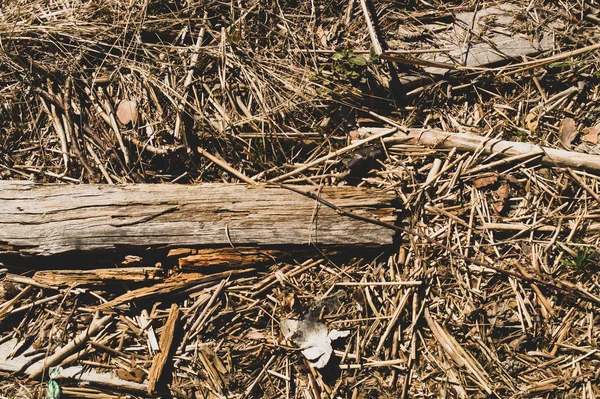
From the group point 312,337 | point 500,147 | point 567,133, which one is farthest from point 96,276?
point 567,133

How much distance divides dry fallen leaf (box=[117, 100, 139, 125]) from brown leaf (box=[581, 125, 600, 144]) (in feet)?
8.96

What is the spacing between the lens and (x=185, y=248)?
2732 millimetres

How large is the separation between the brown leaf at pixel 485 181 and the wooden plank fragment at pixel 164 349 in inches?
74.5

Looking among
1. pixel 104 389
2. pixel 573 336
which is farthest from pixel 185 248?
pixel 573 336

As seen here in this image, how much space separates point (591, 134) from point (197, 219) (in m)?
2.37

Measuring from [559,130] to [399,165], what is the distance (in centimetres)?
98

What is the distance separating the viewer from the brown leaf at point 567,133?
2879mm

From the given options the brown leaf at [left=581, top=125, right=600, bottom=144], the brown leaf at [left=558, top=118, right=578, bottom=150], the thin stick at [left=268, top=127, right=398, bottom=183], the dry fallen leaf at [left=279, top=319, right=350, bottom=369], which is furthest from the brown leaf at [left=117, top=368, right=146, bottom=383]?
Result: the brown leaf at [left=581, top=125, right=600, bottom=144]

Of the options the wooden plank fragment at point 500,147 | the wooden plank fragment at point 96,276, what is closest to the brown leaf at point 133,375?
the wooden plank fragment at point 96,276

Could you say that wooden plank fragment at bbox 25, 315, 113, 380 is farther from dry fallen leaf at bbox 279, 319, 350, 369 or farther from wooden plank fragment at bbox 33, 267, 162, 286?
dry fallen leaf at bbox 279, 319, 350, 369

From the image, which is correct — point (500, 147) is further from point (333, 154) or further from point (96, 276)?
point (96, 276)

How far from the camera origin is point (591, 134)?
288 centimetres

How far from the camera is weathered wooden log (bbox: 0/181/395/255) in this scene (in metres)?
2.69

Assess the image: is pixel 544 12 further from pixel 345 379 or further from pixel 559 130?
pixel 345 379
